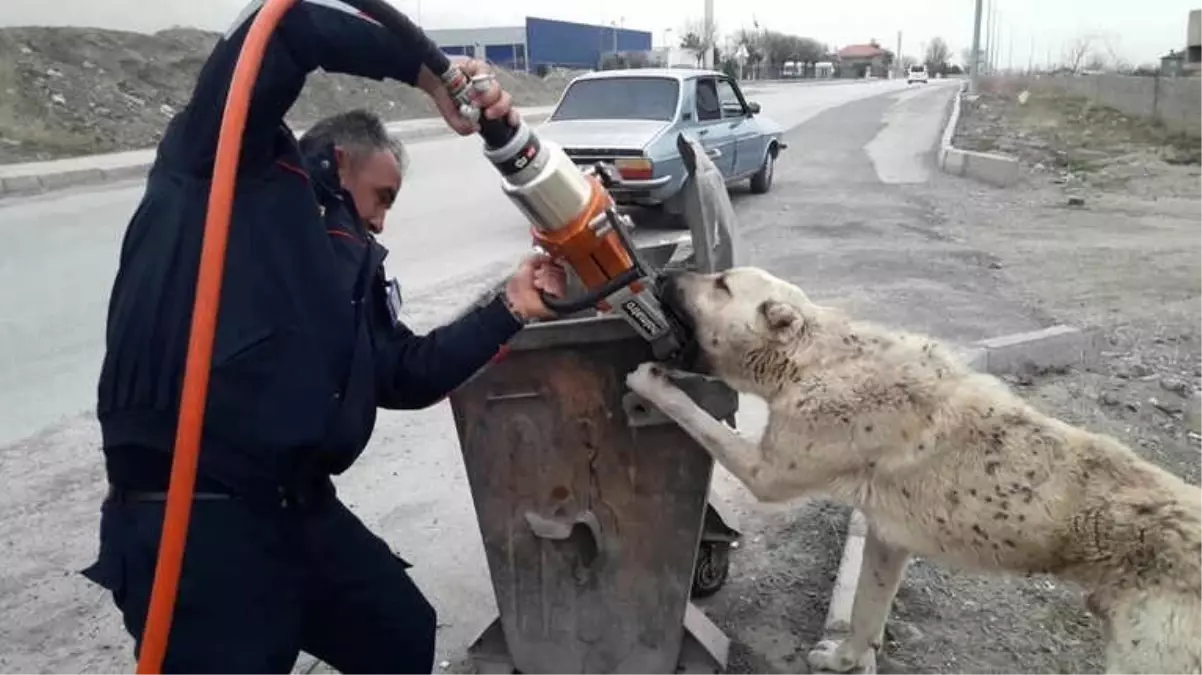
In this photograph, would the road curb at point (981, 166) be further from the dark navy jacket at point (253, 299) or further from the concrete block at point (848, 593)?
the dark navy jacket at point (253, 299)

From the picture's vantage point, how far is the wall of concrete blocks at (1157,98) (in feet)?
68.5

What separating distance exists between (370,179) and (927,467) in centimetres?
180

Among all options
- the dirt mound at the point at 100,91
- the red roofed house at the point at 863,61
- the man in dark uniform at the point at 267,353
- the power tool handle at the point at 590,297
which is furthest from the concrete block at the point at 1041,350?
the red roofed house at the point at 863,61

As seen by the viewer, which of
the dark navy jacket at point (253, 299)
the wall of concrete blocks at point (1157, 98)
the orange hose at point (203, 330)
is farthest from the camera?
the wall of concrete blocks at point (1157, 98)

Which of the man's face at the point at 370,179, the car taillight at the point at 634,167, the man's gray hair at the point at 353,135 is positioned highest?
the man's gray hair at the point at 353,135

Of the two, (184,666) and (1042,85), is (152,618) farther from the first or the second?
(1042,85)

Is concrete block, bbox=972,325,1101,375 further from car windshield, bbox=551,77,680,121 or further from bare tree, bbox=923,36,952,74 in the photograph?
bare tree, bbox=923,36,952,74

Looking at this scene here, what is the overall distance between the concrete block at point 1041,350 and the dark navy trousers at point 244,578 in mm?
4657

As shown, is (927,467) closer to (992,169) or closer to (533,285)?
(533,285)

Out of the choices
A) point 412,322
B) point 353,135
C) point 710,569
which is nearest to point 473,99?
point 353,135

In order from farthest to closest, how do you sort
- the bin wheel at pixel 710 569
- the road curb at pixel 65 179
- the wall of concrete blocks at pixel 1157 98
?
the wall of concrete blocks at pixel 1157 98 < the road curb at pixel 65 179 < the bin wheel at pixel 710 569

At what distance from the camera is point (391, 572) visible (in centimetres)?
274

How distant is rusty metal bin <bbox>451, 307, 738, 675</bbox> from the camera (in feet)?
9.90

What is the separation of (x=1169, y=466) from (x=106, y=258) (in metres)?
9.17
